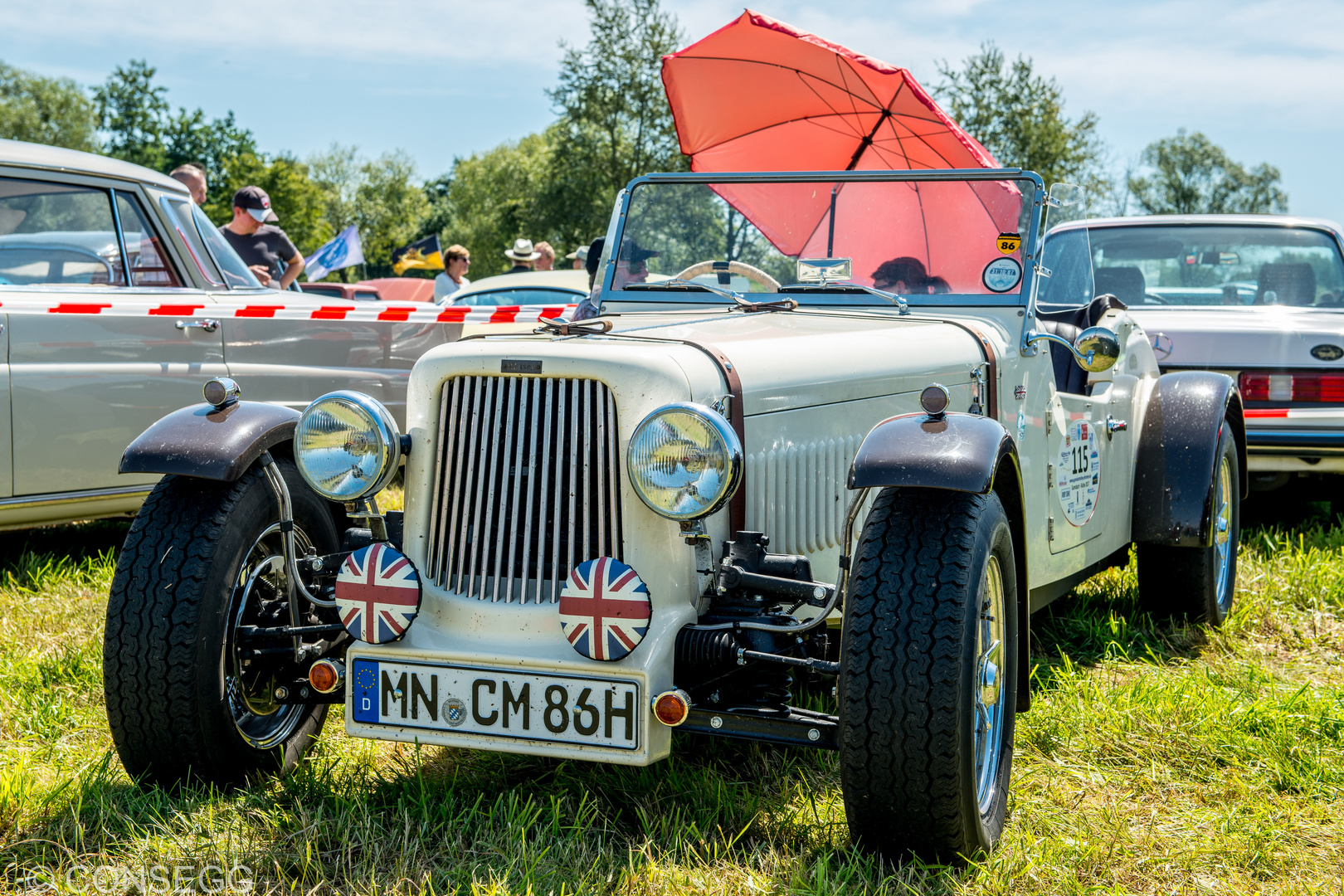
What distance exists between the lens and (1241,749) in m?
3.15

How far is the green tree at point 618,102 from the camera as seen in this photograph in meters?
31.4

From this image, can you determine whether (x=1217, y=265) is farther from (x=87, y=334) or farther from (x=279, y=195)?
(x=279, y=195)

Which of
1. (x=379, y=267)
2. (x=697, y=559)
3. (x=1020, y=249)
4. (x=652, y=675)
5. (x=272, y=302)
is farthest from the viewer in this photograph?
(x=379, y=267)

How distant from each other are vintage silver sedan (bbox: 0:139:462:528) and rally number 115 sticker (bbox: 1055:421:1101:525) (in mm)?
3556

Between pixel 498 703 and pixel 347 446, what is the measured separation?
26.4 inches

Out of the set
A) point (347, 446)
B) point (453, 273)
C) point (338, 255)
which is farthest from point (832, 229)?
point (338, 255)

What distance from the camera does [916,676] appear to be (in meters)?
2.28

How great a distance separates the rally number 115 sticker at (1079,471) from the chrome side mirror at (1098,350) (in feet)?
0.91

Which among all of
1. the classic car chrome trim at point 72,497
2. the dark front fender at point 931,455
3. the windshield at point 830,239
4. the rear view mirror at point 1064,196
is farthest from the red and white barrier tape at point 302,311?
the dark front fender at point 931,455

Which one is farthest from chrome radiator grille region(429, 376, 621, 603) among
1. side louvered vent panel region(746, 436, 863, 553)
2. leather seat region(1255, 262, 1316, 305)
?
leather seat region(1255, 262, 1316, 305)

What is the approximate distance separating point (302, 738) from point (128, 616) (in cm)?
63

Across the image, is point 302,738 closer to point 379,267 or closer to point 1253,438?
point 1253,438

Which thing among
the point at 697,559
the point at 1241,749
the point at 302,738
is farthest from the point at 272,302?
the point at 1241,749

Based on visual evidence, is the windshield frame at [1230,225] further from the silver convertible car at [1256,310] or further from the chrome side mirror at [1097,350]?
the chrome side mirror at [1097,350]
